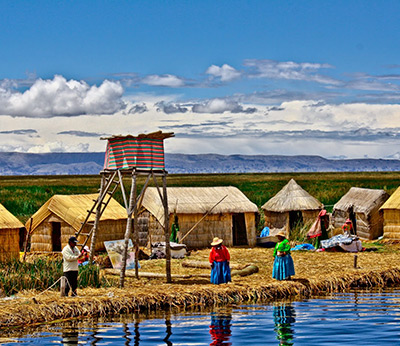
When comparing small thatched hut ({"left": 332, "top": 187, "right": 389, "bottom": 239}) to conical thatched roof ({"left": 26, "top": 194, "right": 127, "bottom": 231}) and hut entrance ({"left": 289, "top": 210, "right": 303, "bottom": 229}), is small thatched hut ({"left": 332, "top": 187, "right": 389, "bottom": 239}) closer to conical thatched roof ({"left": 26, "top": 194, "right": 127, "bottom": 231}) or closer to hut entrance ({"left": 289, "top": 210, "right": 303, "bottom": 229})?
hut entrance ({"left": 289, "top": 210, "right": 303, "bottom": 229})

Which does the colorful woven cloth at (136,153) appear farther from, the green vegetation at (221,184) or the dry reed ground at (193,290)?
the green vegetation at (221,184)

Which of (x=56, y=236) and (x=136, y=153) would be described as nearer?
(x=136, y=153)

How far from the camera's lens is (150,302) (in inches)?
595

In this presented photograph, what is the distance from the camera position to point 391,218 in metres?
→ 27.5

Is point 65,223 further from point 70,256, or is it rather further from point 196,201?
point 70,256

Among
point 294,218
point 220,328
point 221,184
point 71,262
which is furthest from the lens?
point 221,184

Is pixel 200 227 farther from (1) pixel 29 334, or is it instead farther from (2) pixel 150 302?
(1) pixel 29 334

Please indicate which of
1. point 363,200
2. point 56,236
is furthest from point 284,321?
point 363,200

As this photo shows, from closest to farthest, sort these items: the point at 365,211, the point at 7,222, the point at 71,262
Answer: the point at 71,262 < the point at 7,222 < the point at 365,211

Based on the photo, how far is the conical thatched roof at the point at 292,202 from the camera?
94.8 feet

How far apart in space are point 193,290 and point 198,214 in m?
11.2

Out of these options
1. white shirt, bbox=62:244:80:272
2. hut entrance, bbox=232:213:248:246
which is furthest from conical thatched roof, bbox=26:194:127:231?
white shirt, bbox=62:244:80:272

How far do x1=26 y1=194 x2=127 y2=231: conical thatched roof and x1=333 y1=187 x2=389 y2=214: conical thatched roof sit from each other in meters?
9.77

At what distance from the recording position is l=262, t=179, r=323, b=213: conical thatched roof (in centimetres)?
2889
